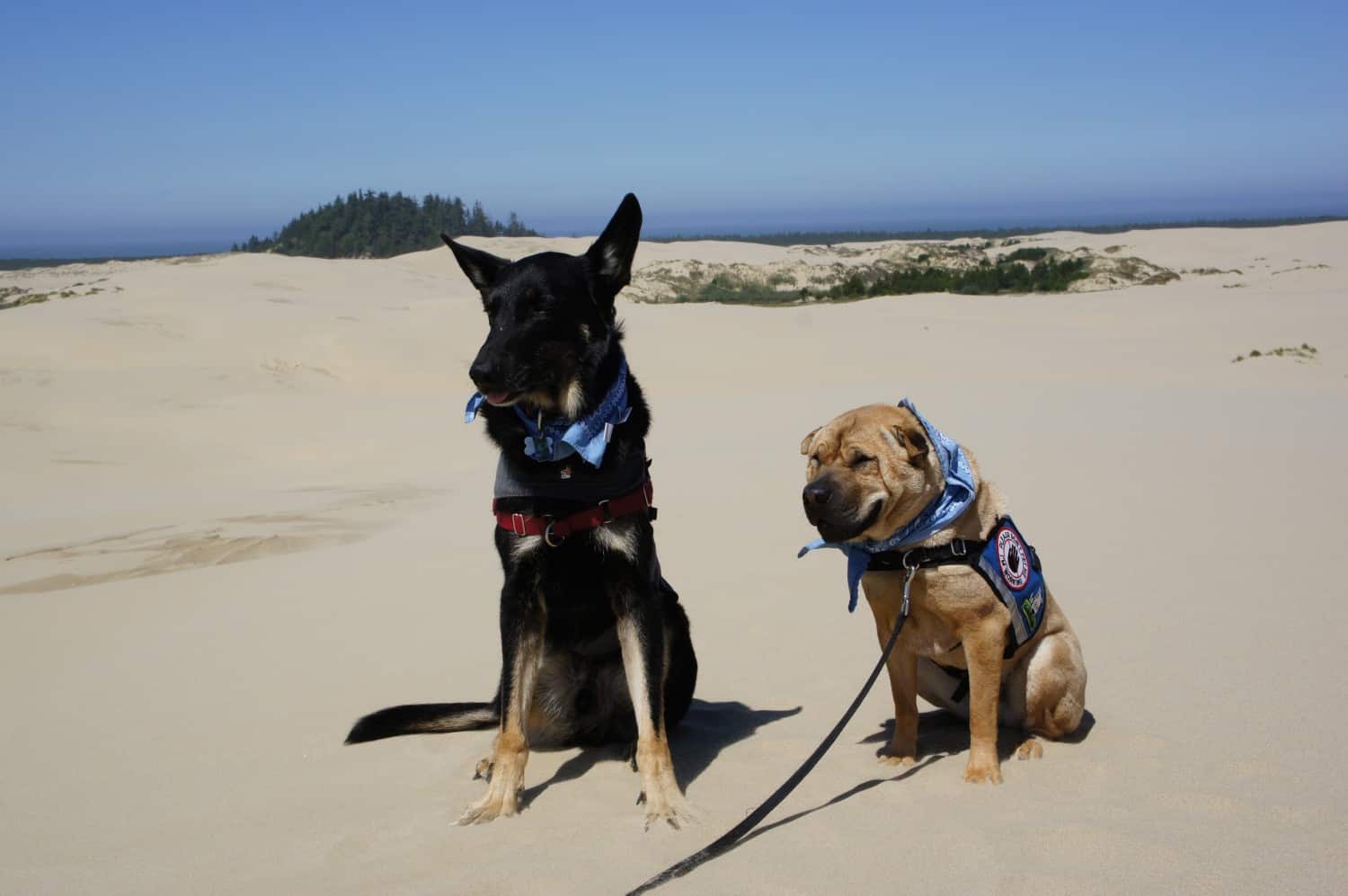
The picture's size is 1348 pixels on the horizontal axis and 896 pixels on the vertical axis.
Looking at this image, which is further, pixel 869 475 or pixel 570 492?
pixel 570 492

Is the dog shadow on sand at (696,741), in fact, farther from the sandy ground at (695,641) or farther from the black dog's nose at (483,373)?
the black dog's nose at (483,373)

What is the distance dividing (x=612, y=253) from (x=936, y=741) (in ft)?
8.27

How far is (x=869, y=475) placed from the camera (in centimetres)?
385

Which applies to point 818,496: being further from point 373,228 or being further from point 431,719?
point 373,228

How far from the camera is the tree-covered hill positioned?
5944 centimetres

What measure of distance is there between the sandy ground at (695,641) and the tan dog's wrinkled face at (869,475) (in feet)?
3.39

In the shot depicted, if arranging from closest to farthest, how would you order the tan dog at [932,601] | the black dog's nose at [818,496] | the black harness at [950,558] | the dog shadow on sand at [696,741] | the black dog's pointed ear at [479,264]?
the black dog's nose at [818,496] < the tan dog at [932,601] < the black harness at [950,558] < the black dog's pointed ear at [479,264] < the dog shadow on sand at [696,741]

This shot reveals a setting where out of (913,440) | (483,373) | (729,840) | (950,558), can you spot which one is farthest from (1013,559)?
(483,373)

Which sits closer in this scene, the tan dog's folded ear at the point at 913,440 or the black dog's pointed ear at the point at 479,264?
the tan dog's folded ear at the point at 913,440

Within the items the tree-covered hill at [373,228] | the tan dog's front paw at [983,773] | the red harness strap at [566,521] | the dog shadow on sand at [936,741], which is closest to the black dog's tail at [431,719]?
the red harness strap at [566,521]

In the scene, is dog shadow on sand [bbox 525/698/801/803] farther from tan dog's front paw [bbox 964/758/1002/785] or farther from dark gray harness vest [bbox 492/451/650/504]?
dark gray harness vest [bbox 492/451/650/504]

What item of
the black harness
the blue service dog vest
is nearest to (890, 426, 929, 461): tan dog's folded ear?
the black harness

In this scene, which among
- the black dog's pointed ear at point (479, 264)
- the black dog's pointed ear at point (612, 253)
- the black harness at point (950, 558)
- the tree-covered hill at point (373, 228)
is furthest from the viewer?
the tree-covered hill at point (373, 228)

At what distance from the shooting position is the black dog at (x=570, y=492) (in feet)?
13.1
